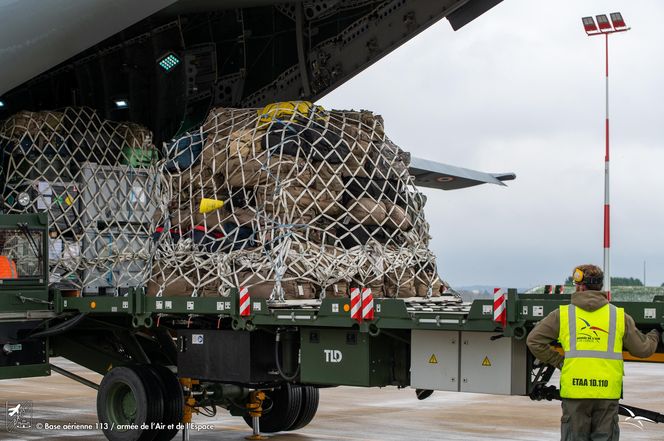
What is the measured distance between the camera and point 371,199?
10109mm

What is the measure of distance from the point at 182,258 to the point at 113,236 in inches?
146

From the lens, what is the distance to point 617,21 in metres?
17.8

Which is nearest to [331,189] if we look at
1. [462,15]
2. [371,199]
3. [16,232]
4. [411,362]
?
[371,199]

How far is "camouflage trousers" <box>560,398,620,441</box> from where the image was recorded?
6367mm

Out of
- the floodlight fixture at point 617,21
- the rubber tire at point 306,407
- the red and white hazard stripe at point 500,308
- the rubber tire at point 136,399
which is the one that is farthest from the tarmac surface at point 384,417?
the floodlight fixture at point 617,21

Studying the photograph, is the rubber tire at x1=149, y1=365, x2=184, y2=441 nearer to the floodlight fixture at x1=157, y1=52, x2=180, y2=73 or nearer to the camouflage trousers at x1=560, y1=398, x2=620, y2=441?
the camouflage trousers at x1=560, y1=398, x2=620, y2=441

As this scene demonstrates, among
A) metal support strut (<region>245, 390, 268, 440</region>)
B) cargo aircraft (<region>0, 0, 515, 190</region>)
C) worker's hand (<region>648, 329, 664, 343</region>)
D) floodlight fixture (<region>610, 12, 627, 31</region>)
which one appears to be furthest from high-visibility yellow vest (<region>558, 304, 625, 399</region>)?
floodlight fixture (<region>610, 12, 627, 31</region>)

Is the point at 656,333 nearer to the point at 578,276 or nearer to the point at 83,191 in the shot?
the point at 578,276

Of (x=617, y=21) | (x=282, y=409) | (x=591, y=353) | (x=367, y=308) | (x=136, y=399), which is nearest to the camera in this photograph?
(x=591, y=353)

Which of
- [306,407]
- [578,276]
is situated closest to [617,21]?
[306,407]

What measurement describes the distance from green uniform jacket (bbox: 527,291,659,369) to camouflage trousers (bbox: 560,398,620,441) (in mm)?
340

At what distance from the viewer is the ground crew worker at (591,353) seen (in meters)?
6.32

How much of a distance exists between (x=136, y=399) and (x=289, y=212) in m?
2.55

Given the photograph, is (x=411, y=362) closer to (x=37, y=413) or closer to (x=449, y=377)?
(x=449, y=377)
